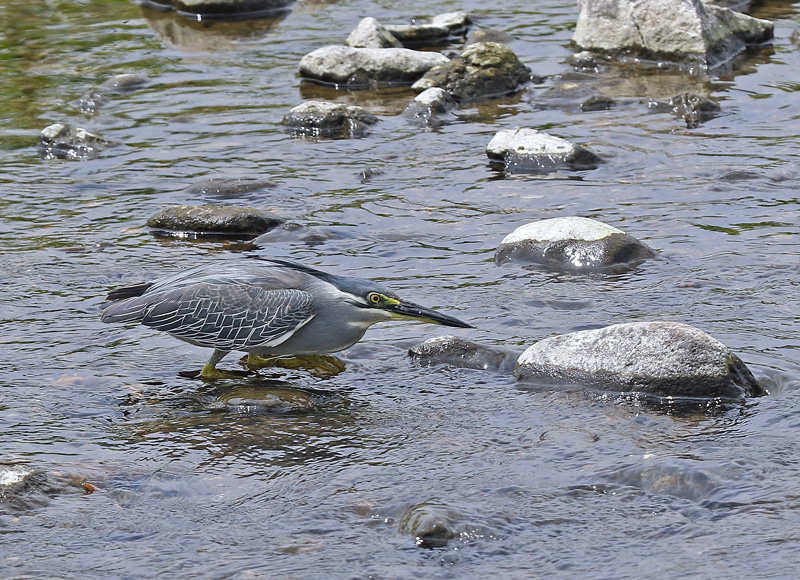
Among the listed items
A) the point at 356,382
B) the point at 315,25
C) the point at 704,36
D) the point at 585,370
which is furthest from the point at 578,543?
the point at 315,25

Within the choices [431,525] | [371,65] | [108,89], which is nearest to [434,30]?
[371,65]

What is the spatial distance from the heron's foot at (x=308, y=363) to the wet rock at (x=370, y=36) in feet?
23.4

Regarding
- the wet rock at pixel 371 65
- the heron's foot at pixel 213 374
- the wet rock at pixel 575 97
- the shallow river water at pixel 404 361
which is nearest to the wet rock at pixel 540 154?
the shallow river water at pixel 404 361

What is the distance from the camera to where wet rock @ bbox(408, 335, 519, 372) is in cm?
639

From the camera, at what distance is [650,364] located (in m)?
5.84

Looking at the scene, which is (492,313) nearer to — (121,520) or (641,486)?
(641,486)

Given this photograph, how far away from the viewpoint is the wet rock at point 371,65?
12633mm

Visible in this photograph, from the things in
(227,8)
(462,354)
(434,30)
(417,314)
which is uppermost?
(227,8)

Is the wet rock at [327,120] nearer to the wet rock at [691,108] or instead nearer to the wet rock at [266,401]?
the wet rock at [691,108]

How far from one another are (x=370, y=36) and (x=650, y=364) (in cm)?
827

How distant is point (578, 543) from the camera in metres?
4.63

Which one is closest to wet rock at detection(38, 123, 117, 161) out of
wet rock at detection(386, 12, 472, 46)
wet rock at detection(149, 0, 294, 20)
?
wet rock at detection(386, 12, 472, 46)

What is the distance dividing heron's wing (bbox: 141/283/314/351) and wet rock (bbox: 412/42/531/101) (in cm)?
594

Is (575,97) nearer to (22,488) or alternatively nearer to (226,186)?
(226,186)
